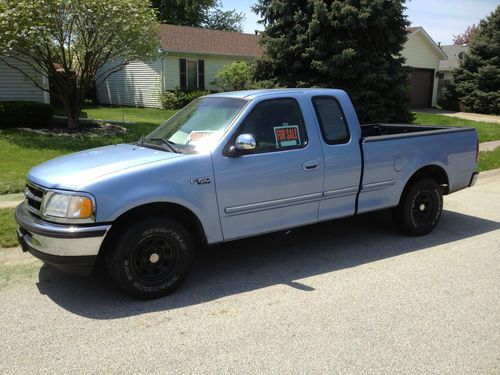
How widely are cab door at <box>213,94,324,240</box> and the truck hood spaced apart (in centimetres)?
59

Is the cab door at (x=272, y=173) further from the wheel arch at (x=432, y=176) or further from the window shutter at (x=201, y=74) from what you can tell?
the window shutter at (x=201, y=74)

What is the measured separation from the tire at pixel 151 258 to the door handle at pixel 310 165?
140cm

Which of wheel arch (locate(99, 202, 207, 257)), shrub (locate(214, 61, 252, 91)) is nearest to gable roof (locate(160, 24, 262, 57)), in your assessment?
shrub (locate(214, 61, 252, 91))

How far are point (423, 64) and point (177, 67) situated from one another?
15.4m

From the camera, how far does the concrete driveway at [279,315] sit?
3.44 meters

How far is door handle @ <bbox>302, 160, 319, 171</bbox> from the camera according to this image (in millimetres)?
5125

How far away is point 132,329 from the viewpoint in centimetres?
392

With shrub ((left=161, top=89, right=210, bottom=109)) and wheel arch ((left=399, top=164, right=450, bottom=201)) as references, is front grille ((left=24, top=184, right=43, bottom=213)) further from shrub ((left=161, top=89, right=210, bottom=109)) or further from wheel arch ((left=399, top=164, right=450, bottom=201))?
shrub ((left=161, top=89, right=210, bottom=109))

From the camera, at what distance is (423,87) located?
104ft

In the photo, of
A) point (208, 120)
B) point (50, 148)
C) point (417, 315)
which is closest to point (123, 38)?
point (50, 148)

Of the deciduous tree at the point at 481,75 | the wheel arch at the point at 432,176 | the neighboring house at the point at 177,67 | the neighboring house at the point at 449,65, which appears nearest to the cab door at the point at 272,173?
the wheel arch at the point at 432,176

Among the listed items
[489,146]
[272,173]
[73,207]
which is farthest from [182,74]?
[73,207]

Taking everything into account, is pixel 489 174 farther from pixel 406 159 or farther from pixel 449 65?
pixel 449 65

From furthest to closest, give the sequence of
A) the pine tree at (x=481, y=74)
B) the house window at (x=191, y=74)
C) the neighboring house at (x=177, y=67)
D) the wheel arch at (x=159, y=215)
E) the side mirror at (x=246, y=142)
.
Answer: the house window at (x=191, y=74) < the neighboring house at (x=177, y=67) < the pine tree at (x=481, y=74) < the side mirror at (x=246, y=142) < the wheel arch at (x=159, y=215)
